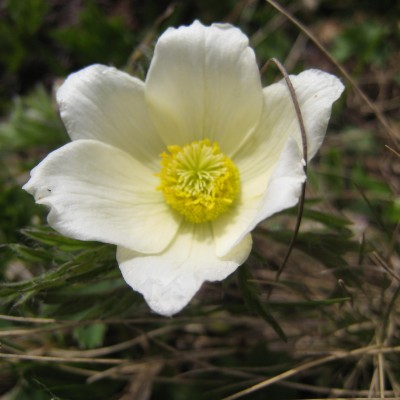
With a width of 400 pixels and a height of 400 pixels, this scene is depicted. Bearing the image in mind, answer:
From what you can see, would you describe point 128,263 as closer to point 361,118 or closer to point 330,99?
point 330,99

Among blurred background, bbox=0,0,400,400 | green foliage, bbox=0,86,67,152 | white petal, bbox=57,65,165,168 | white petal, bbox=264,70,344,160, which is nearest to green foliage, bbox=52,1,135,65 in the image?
blurred background, bbox=0,0,400,400

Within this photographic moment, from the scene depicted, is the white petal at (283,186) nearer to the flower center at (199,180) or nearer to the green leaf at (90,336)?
the flower center at (199,180)

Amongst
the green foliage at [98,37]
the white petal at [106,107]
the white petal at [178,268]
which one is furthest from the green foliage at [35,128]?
the white petal at [178,268]

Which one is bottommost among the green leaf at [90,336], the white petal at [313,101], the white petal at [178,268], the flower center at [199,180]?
the green leaf at [90,336]

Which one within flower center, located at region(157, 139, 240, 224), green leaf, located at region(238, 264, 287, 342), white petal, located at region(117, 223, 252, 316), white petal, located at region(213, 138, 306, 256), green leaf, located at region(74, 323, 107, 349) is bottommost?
green leaf, located at region(74, 323, 107, 349)

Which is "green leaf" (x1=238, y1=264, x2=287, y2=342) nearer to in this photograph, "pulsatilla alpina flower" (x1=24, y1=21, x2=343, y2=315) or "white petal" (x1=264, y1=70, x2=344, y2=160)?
"pulsatilla alpina flower" (x1=24, y1=21, x2=343, y2=315)

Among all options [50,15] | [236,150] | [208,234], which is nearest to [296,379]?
[208,234]

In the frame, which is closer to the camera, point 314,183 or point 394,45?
point 314,183
